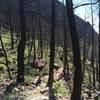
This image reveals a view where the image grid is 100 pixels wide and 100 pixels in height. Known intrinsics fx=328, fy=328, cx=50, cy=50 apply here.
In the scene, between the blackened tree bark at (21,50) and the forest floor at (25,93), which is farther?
the blackened tree bark at (21,50)

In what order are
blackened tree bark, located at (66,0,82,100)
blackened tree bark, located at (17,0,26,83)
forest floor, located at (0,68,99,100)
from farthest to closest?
blackened tree bark, located at (17,0,26,83), forest floor, located at (0,68,99,100), blackened tree bark, located at (66,0,82,100)

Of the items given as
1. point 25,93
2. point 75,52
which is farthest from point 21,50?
point 75,52

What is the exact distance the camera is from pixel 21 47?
19078 mm

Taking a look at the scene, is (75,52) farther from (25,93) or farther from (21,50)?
(21,50)

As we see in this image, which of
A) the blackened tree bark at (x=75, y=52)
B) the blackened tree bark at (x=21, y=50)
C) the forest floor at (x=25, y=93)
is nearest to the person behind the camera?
the blackened tree bark at (x=75, y=52)

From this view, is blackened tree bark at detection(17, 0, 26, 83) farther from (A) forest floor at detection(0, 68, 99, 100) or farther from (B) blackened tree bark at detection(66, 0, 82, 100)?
(B) blackened tree bark at detection(66, 0, 82, 100)

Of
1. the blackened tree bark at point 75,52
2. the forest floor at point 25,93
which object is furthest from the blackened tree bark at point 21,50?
the blackened tree bark at point 75,52

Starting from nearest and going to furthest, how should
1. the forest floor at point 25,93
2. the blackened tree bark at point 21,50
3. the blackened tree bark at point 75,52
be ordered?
the blackened tree bark at point 75,52 → the forest floor at point 25,93 → the blackened tree bark at point 21,50

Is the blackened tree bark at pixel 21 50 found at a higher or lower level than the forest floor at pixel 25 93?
higher

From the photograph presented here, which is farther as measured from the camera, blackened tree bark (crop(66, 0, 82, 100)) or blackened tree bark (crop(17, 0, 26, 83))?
blackened tree bark (crop(17, 0, 26, 83))

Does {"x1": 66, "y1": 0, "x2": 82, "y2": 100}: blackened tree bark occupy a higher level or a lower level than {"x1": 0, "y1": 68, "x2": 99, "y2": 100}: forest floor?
higher

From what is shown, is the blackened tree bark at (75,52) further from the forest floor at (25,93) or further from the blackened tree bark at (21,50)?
the blackened tree bark at (21,50)

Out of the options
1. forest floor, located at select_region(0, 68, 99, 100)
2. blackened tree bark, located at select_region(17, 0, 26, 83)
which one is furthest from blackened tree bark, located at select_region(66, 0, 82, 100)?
blackened tree bark, located at select_region(17, 0, 26, 83)

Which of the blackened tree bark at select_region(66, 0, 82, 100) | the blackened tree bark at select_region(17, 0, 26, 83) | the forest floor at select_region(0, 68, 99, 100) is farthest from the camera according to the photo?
the blackened tree bark at select_region(17, 0, 26, 83)
